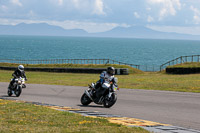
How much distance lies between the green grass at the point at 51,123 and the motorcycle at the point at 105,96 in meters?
2.89

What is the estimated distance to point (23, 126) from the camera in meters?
8.78

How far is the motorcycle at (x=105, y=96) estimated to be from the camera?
45.2 ft

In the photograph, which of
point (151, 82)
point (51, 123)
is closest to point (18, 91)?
point (51, 123)

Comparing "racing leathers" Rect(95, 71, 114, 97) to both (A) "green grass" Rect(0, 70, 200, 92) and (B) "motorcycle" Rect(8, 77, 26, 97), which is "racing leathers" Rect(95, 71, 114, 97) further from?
(A) "green grass" Rect(0, 70, 200, 92)

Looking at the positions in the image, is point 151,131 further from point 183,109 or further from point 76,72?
point 76,72

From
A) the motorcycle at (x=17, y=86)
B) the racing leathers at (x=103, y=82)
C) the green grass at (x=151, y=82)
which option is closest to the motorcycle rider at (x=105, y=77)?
the racing leathers at (x=103, y=82)

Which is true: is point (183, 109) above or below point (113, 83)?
below

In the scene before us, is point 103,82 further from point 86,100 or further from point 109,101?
point 86,100

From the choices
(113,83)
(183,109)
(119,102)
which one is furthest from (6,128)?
(119,102)

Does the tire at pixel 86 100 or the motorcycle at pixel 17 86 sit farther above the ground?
the motorcycle at pixel 17 86

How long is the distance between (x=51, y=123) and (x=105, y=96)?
5.16 m

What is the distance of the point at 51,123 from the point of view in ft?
30.7

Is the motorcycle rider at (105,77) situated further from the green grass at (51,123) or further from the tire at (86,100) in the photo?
the green grass at (51,123)

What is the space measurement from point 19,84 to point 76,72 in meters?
29.2
